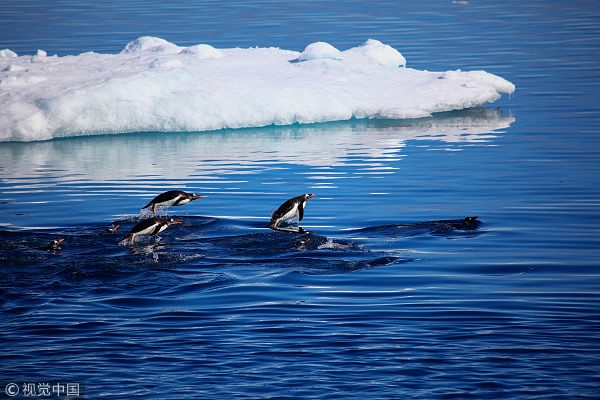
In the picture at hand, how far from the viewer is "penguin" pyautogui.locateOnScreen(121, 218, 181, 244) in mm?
12344

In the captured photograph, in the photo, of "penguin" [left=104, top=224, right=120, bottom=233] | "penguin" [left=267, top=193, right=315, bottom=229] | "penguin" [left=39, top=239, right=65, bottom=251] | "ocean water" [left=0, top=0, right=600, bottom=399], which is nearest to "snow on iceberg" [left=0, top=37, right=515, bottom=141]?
"ocean water" [left=0, top=0, right=600, bottom=399]

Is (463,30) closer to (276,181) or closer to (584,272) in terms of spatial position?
(276,181)

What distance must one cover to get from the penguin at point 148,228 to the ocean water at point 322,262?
171mm

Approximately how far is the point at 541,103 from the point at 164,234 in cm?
1302

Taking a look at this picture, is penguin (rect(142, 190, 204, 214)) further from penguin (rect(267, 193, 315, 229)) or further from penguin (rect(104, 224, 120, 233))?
penguin (rect(267, 193, 315, 229))

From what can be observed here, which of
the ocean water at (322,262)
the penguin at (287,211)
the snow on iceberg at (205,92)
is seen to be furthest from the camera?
the snow on iceberg at (205,92)

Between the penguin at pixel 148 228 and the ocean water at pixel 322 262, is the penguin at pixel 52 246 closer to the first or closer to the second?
the ocean water at pixel 322 262

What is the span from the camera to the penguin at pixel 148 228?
12.3 metres

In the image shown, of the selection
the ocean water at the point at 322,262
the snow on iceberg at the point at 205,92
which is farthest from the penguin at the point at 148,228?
the snow on iceberg at the point at 205,92

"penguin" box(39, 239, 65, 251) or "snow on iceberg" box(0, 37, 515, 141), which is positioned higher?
"snow on iceberg" box(0, 37, 515, 141)

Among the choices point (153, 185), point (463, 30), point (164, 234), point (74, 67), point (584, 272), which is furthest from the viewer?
point (463, 30)

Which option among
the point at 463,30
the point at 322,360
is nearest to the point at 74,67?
the point at 322,360

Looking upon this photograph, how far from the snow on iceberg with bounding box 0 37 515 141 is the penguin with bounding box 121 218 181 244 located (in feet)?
24.6

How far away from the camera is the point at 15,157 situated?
62.4ft
